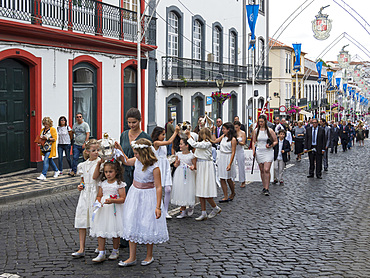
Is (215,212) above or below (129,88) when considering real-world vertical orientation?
below

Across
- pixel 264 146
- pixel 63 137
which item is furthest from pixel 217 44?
pixel 264 146

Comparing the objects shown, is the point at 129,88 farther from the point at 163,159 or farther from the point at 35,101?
the point at 163,159

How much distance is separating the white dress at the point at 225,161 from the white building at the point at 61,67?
626cm

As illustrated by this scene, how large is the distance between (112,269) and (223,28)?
87.9 feet

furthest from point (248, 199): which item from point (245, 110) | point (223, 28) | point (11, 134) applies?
point (245, 110)

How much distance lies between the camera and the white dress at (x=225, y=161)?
448 inches

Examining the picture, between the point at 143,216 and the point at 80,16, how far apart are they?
12322mm

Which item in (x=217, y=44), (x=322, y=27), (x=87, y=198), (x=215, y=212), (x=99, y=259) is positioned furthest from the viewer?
(x=217, y=44)

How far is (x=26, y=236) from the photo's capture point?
814 centimetres

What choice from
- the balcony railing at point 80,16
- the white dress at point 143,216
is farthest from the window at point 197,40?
the white dress at point 143,216

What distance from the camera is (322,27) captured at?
24.9m

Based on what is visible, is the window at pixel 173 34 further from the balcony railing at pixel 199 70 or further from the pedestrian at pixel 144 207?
the pedestrian at pixel 144 207

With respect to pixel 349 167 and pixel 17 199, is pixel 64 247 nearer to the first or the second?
pixel 17 199

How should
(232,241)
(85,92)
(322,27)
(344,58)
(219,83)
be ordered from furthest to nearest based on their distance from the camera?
(344,58)
(219,83)
(322,27)
(85,92)
(232,241)
